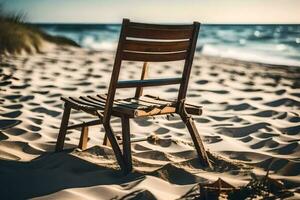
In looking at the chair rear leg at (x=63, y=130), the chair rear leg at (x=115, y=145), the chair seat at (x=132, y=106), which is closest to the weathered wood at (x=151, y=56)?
the chair seat at (x=132, y=106)

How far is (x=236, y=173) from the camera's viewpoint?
3498 mm

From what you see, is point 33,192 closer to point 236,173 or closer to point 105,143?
point 105,143

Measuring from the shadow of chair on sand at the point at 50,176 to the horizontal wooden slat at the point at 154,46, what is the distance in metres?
1.10

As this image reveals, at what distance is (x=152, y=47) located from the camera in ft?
10.8

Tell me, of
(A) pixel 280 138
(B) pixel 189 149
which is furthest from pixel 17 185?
Result: (A) pixel 280 138

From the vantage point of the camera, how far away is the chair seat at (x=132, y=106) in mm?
3283

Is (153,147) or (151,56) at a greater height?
(151,56)

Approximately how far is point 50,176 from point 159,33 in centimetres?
154

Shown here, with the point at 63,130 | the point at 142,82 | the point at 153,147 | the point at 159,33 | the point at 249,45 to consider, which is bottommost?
the point at 63,130

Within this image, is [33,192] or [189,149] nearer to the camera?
[33,192]

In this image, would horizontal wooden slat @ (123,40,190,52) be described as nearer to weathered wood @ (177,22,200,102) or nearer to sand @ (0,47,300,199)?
weathered wood @ (177,22,200,102)

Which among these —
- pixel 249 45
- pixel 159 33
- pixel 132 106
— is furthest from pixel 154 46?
pixel 249 45

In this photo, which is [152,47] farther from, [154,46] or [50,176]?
[50,176]

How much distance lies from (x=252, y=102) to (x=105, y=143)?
3.17 meters
